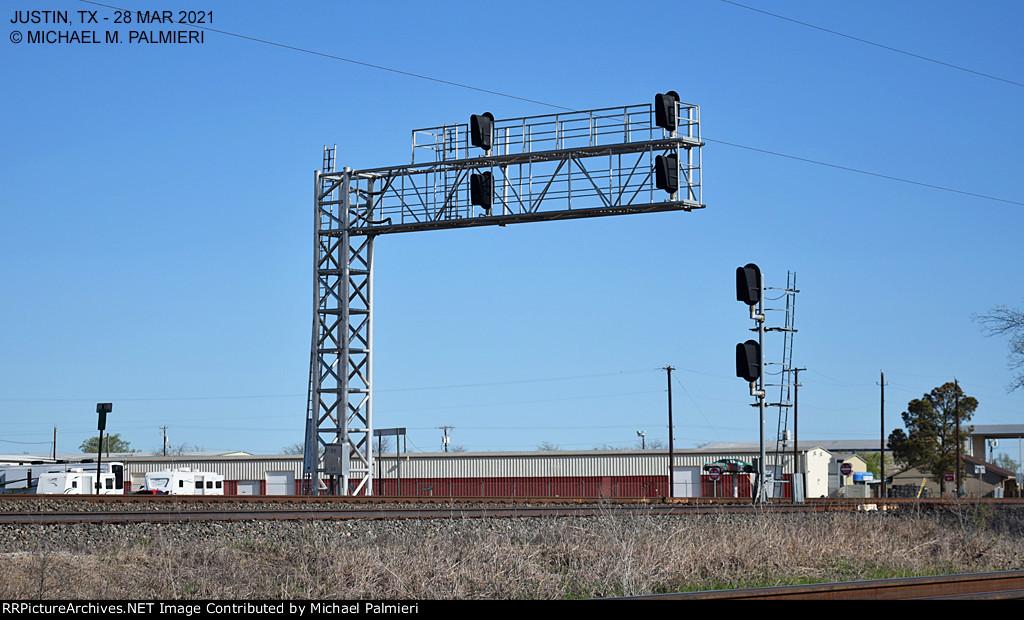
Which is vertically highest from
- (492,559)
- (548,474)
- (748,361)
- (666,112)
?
(666,112)

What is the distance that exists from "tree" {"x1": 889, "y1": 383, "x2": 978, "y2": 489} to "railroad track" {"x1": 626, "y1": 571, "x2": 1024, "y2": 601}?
69.1 m

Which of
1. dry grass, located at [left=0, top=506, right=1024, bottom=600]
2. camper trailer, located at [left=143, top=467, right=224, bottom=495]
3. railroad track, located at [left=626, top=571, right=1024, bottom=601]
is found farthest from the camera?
camper trailer, located at [left=143, top=467, right=224, bottom=495]

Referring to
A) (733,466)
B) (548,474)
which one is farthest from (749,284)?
(548,474)

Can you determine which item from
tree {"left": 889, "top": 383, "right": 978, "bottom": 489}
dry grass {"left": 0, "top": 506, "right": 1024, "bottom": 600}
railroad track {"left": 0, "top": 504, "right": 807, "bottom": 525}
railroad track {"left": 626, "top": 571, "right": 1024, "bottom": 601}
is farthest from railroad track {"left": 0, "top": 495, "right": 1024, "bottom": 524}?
tree {"left": 889, "top": 383, "right": 978, "bottom": 489}

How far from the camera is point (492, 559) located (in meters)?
12.9

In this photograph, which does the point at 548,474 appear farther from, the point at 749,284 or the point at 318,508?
the point at 749,284

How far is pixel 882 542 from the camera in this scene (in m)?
16.8

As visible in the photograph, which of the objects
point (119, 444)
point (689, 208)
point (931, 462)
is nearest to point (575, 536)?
point (689, 208)

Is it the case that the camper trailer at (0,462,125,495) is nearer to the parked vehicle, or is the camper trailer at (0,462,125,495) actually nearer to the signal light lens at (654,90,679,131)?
the signal light lens at (654,90,679,131)

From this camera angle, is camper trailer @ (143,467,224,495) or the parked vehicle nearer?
camper trailer @ (143,467,224,495)

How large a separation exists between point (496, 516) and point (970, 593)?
10.8 m

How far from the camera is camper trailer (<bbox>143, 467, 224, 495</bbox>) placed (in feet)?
131

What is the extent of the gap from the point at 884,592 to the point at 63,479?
3125 centimetres

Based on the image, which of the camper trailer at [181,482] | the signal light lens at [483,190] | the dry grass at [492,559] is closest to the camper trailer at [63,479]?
the camper trailer at [181,482]
